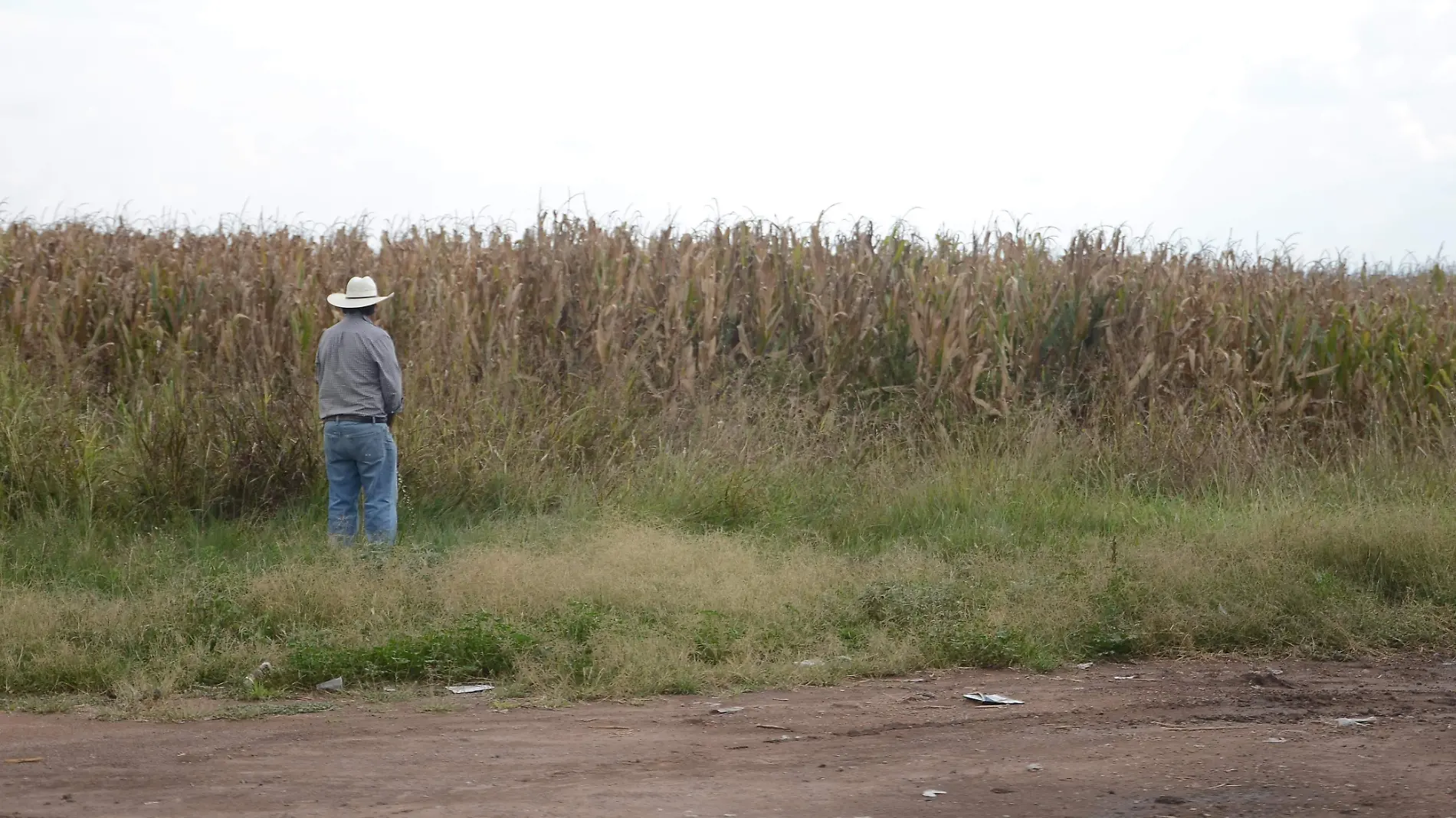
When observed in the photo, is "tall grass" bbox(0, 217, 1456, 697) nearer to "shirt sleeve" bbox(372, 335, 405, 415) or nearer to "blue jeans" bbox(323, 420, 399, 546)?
"blue jeans" bbox(323, 420, 399, 546)

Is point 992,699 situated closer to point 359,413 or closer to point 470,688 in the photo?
point 470,688

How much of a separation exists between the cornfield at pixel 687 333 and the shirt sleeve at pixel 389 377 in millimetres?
953

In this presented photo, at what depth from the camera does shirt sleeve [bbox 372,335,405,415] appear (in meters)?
8.64

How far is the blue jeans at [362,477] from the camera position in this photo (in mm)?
8594

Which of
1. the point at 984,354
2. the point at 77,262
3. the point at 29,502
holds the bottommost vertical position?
the point at 29,502

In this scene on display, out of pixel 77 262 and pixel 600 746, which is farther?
pixel 77 262

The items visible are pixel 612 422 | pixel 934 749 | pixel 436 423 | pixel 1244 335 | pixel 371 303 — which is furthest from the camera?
pixel 1244 335

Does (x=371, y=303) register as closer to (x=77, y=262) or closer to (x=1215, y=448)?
(x=77, y=262)

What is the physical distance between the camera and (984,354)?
37.4 feet

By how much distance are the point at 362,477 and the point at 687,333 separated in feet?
12.3

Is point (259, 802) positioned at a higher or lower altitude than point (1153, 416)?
lower

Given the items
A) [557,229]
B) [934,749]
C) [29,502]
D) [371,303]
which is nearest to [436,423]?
[371,303]

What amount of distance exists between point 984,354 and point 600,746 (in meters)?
6.83

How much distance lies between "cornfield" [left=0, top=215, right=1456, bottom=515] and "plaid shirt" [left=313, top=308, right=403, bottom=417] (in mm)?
1015
